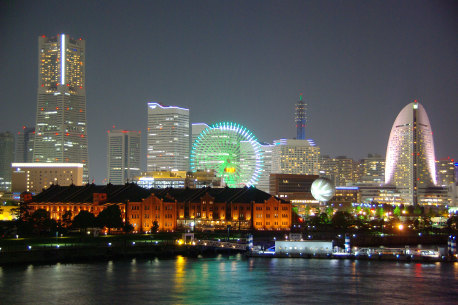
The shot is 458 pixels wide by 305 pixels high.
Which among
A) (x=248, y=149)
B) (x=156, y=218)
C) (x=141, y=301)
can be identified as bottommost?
(x=141, y=301)

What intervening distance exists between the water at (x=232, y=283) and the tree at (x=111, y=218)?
90.0 feet

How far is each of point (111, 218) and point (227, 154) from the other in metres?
49.6

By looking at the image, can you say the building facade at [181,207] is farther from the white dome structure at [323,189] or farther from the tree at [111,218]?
the white dome structure at [323,189]

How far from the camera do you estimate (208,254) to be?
10100cm

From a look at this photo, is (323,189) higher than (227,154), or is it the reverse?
(227,154)

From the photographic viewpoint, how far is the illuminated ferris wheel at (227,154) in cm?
16212

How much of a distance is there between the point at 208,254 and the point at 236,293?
36.1m

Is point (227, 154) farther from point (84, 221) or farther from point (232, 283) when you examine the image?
point (232, 283)

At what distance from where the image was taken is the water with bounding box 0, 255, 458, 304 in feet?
205

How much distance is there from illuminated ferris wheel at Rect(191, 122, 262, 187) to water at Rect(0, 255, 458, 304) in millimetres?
73274

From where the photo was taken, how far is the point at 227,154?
162 m

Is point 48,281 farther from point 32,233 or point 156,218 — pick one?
point 156,218

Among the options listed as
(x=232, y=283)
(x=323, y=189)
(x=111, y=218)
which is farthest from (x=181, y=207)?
(x=232, y=283)

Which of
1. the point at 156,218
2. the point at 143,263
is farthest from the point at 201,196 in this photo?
the point at 143,263
